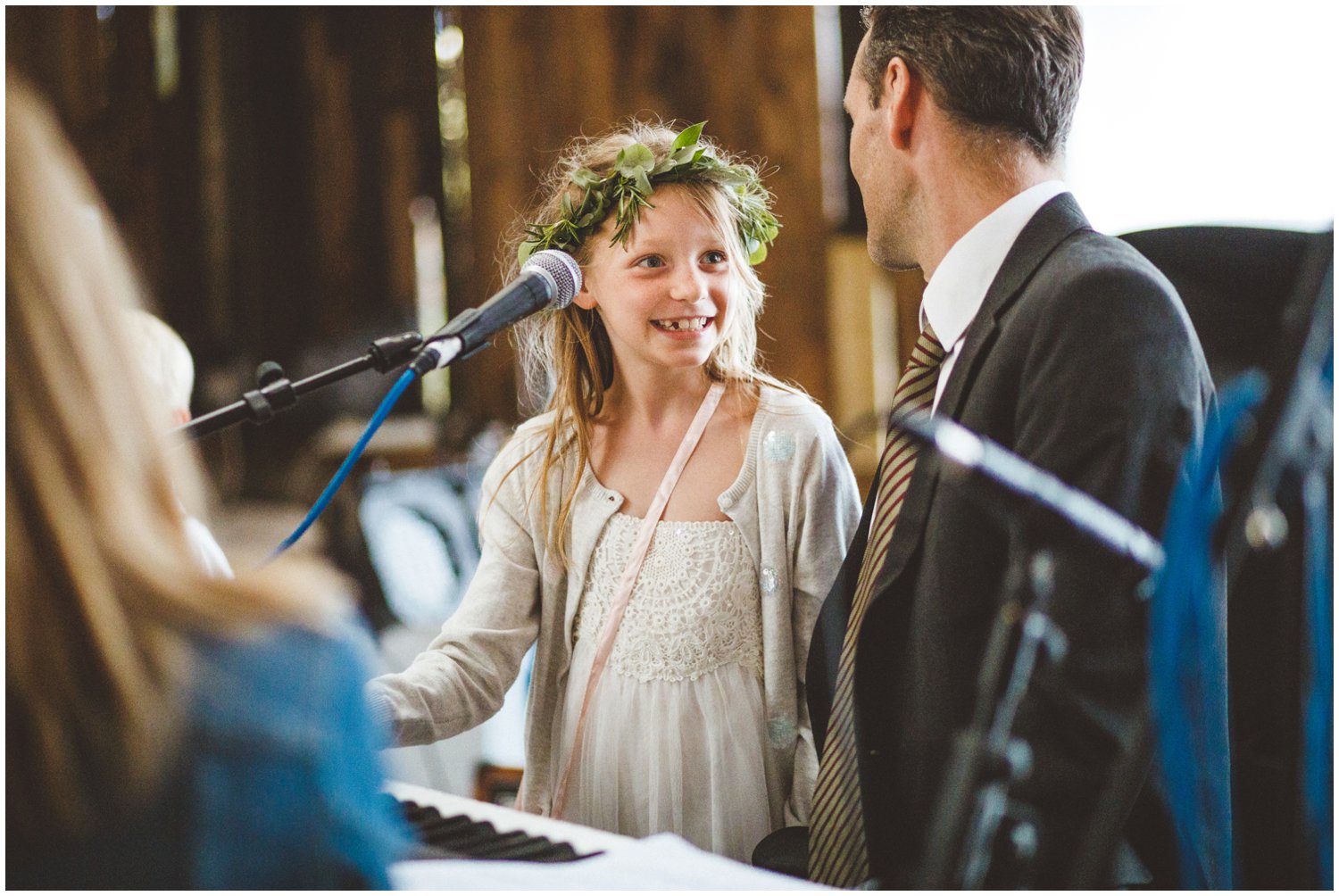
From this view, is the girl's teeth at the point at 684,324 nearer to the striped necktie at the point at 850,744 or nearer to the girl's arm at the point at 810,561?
the girl's arm at the point at 810,561

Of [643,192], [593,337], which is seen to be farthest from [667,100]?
[643,192]

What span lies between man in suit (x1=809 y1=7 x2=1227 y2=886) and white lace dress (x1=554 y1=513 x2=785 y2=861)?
0.50 ft

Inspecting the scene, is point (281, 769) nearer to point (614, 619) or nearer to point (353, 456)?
point (353, 456)

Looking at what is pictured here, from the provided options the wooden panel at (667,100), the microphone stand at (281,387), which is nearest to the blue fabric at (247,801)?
the microphone stand at (281,387)

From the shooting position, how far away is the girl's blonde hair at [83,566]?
688 millimetres

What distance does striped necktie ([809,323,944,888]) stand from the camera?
4.07 feet

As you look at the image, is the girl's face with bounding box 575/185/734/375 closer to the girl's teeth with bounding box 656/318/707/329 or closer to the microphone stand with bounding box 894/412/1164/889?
the girl's teeth with bounding box 656/318/707/329

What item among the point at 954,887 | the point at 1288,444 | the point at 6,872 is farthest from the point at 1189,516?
the point at 6,872

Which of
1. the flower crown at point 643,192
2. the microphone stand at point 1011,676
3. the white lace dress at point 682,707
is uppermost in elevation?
the flower crown at point 643,192

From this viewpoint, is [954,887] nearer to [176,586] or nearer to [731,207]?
[176,586]

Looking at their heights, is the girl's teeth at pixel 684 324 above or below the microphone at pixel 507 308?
below

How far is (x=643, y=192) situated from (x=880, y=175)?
0.37m

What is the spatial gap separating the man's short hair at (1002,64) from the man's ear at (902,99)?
0.01 metres

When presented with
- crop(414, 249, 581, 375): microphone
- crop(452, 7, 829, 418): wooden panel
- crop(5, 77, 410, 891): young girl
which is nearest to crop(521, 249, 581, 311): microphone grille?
crop(414, 249, 581, 375): microphone
